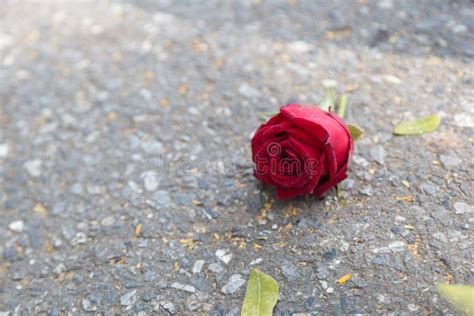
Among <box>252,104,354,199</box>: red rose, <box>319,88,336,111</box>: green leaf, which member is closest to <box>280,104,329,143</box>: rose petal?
<box>252,104,354,199</box>: red rose

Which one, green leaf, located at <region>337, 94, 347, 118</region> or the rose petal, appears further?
green leaf, located at <region>337, 94, 347, 118</region>

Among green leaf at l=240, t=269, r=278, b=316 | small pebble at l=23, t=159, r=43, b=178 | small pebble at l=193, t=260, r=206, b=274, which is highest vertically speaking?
green leaf at l=240, t=269, r=278, b=316

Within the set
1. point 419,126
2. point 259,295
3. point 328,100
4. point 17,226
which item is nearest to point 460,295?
point 259,295

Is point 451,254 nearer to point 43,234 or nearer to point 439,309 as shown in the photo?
point 439,309

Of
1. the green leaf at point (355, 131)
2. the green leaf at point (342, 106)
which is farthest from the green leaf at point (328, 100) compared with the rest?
the green leaf at point (355, 131)

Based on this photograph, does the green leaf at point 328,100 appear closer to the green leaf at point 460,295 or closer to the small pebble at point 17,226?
the green leaf at point 460,295

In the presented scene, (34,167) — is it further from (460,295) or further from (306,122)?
(460,295)

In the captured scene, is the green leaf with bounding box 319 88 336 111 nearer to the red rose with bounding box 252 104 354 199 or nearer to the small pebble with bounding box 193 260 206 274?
the red rose with bounding box 252 104 354 199

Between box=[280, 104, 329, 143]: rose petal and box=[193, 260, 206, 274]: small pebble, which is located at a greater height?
box=[280, 104, 329, 143]: rose petal
